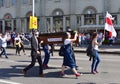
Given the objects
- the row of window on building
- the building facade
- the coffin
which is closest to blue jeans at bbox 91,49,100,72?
the coffin

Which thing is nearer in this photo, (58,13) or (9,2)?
(58,13)

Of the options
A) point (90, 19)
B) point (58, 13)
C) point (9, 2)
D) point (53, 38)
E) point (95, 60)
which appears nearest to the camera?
point (95, 60)

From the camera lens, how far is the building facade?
57406mm

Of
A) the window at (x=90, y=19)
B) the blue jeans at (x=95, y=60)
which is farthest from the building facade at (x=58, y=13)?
the blue jeans at (x=95, y=60)

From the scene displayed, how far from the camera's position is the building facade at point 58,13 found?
188 ft

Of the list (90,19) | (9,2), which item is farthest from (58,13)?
(9,2)

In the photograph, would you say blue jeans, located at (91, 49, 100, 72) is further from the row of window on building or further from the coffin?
the row of window on building

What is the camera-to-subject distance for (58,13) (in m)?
62.1

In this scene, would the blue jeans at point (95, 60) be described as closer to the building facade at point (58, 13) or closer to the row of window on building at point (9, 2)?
the building facade at point (58, 13)

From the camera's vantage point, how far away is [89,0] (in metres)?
59.0

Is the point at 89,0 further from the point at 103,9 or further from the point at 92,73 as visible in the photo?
the point at 92,73

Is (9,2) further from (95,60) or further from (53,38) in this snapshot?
(95,60)

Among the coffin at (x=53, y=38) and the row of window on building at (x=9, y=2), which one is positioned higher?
the row of window on building at (x=9, y=2)

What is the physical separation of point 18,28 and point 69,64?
5499cm
